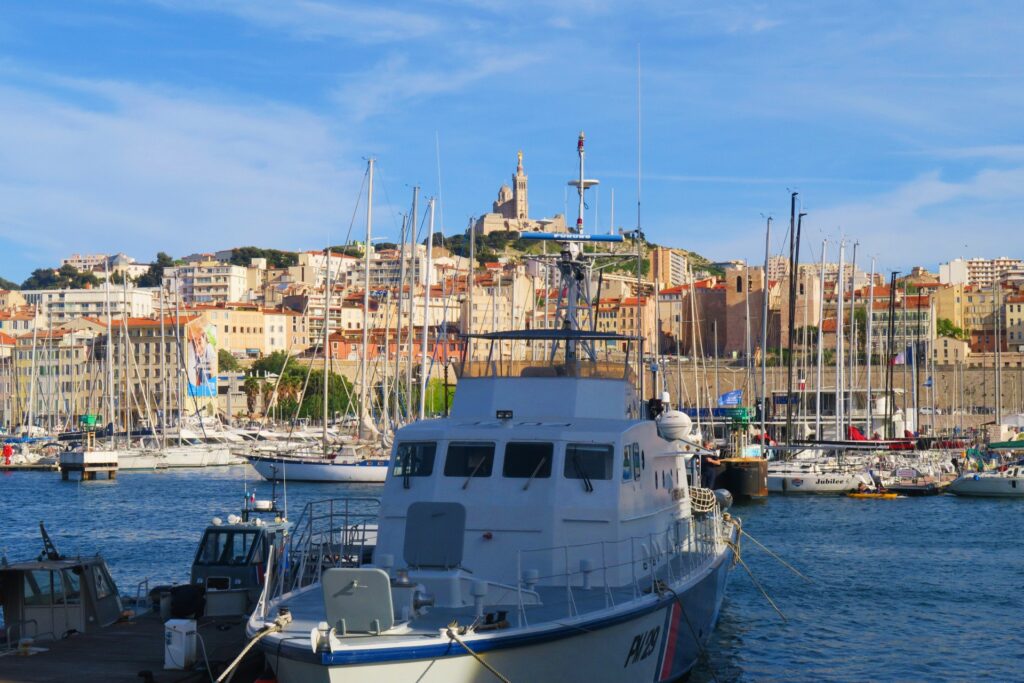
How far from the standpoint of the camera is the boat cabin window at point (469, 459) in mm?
15219

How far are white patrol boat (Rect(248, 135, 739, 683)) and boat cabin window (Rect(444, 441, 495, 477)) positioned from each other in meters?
0.02

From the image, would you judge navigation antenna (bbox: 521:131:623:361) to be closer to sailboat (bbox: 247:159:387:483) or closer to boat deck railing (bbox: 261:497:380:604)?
boat deck railing (bbox: 261:497:380:604)

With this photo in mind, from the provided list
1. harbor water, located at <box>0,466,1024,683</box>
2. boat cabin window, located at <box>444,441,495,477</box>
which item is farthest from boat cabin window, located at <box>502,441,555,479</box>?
harbor water, located at <box>0,466,1024,683</box>

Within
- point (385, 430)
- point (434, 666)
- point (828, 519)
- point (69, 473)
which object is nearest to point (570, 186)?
point (434, 666)

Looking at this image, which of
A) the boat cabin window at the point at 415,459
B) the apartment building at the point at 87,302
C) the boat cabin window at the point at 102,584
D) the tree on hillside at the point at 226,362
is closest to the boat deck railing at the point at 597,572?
the boat cabin window at the point at 415,459

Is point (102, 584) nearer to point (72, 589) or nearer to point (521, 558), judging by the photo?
point (72, 589)

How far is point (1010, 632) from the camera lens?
22.4 meters

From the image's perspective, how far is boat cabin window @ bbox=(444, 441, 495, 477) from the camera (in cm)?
1522

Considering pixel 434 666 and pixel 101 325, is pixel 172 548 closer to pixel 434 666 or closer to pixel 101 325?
pixel 434 666

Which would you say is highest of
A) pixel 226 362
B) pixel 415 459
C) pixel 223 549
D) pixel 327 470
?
pixel 226 362

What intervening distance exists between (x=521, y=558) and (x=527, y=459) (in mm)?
1153

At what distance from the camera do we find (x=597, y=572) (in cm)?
1488

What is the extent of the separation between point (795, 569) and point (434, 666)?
19046mm

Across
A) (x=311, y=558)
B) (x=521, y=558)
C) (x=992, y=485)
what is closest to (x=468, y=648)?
(x=521, y=558)
